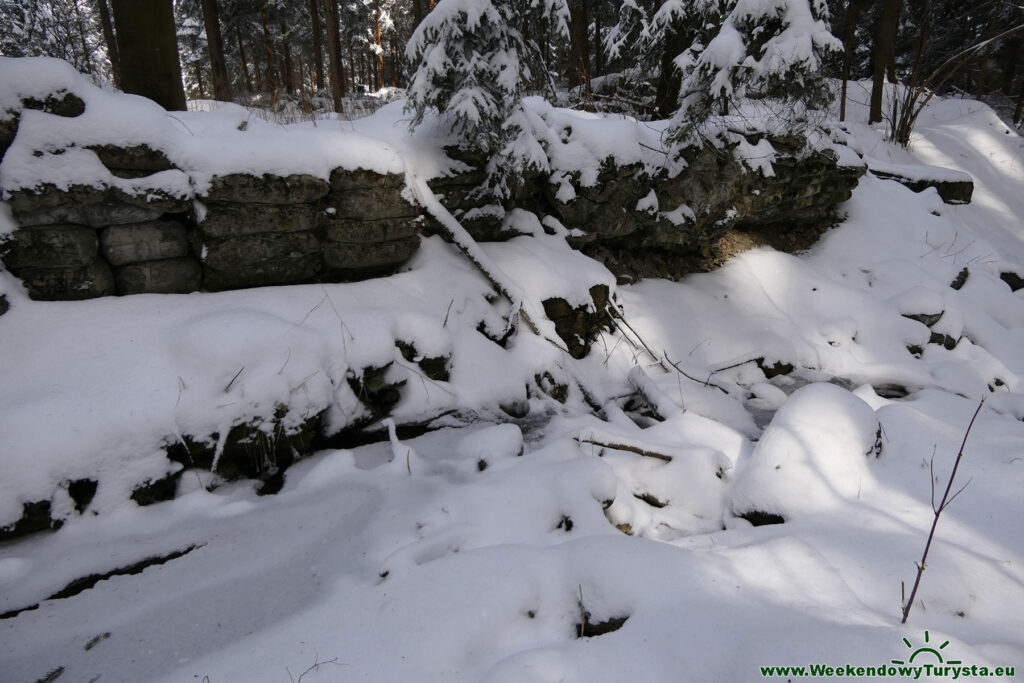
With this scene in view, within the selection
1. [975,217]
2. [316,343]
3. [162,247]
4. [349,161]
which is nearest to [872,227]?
[975,217]

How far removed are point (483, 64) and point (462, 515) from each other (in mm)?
4008

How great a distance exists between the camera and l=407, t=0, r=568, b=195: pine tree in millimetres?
4430

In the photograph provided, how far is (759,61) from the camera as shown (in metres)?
5.71

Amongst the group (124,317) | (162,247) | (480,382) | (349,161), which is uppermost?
(349,161)

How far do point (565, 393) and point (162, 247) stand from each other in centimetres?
368

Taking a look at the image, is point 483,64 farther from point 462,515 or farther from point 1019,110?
point 1019,110

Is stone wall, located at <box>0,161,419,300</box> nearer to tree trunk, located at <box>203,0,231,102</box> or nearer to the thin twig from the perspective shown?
the thin twig

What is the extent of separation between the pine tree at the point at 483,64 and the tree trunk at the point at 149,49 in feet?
7.79

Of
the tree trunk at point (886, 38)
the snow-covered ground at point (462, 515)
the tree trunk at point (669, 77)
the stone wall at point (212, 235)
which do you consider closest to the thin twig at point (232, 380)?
the snow-covered ground at point (462, 515)

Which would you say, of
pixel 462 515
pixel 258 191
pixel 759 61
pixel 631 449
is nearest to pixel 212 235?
pixel 258 191

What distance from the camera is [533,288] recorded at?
207 inches

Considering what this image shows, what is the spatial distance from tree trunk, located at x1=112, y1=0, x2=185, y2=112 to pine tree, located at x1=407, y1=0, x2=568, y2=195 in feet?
7.79

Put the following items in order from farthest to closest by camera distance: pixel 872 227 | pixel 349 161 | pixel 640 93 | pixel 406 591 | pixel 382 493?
pixel 640 93 < pixel 872 227 < pixel 349 161 < pixel 382 493 < pixel 406 591

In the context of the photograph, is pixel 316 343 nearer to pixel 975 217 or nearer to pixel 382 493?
pixel 382 493
